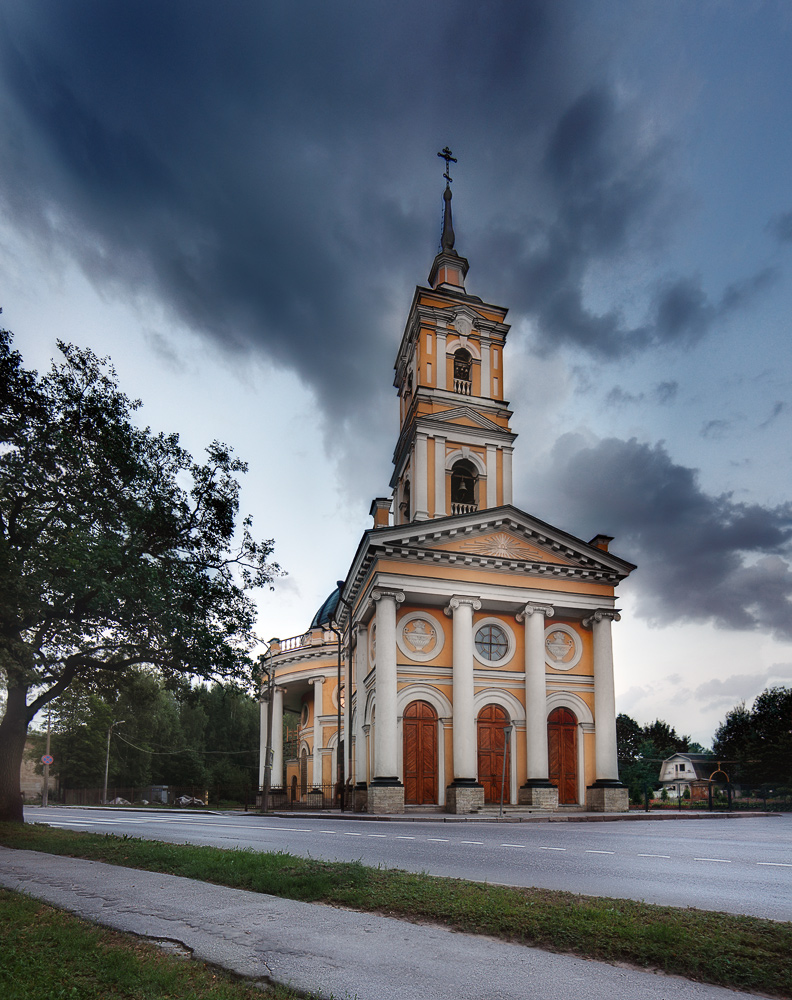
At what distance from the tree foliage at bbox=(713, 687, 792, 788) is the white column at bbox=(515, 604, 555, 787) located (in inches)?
752

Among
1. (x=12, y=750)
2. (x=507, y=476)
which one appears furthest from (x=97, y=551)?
(x=507, y=476)

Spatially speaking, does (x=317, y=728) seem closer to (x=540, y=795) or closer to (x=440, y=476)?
(x=440, y=476)

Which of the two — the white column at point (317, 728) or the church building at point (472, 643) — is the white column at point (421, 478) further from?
the white column at point (317, 728)

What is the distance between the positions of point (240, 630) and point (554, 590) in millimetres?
16635

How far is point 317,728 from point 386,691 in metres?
20.2

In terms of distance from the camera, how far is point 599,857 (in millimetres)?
11953

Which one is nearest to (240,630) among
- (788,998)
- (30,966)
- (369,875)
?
(369,875)

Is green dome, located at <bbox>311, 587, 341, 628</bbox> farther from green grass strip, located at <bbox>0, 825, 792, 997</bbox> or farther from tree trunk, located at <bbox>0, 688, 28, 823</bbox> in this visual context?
green grass strip, located at <bbox>0, 825, 792, 997</bbox>

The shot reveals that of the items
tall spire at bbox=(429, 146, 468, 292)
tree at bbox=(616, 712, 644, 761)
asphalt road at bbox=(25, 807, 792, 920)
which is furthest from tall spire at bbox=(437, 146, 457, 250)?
tree at bbox=(616, 712, 644, 761)

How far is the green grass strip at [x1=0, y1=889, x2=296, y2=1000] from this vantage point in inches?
175

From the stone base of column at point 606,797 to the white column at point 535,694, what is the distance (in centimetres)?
206

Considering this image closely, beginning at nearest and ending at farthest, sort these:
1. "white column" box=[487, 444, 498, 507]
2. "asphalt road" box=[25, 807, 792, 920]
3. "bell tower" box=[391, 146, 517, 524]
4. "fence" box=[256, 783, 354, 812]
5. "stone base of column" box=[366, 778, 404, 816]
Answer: "asphalt road" box=[25, 807, 792, 920] → "stone base of column" box=[366, 778, 404, 816] → "bell tower" box=[391, 146, 517, 524] → "white column" box=[487, 444, 498, 507] → "fence" box=[256, 783, 354, 812]

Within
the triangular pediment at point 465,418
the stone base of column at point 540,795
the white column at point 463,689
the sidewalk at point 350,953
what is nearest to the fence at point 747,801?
the stone base of column at point 540,795

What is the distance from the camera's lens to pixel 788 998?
4.65m
